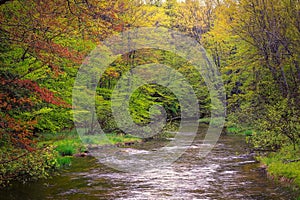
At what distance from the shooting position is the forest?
10539 mm

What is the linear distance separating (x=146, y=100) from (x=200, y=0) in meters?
17.2

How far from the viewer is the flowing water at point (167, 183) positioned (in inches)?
448

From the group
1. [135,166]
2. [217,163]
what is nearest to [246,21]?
[217,163]

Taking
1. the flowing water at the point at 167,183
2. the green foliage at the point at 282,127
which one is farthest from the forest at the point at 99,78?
the flowing water at the point at 167,183

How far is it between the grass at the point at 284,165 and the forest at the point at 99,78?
5 centimetres

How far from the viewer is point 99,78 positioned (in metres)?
24.9

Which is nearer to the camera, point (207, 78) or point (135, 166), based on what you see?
point (135, 166)

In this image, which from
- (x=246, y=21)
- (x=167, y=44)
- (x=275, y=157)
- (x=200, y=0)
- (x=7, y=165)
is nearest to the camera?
(x=7, y=165)

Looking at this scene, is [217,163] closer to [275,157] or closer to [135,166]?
[275,157]

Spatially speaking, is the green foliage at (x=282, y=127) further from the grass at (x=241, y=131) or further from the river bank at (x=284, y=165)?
the grass at (x=241, y=131)

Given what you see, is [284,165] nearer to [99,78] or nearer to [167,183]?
[167,183]

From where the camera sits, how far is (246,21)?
19.6 m

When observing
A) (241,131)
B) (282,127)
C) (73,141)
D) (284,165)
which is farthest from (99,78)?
(284,165)

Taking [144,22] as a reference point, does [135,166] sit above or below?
below
